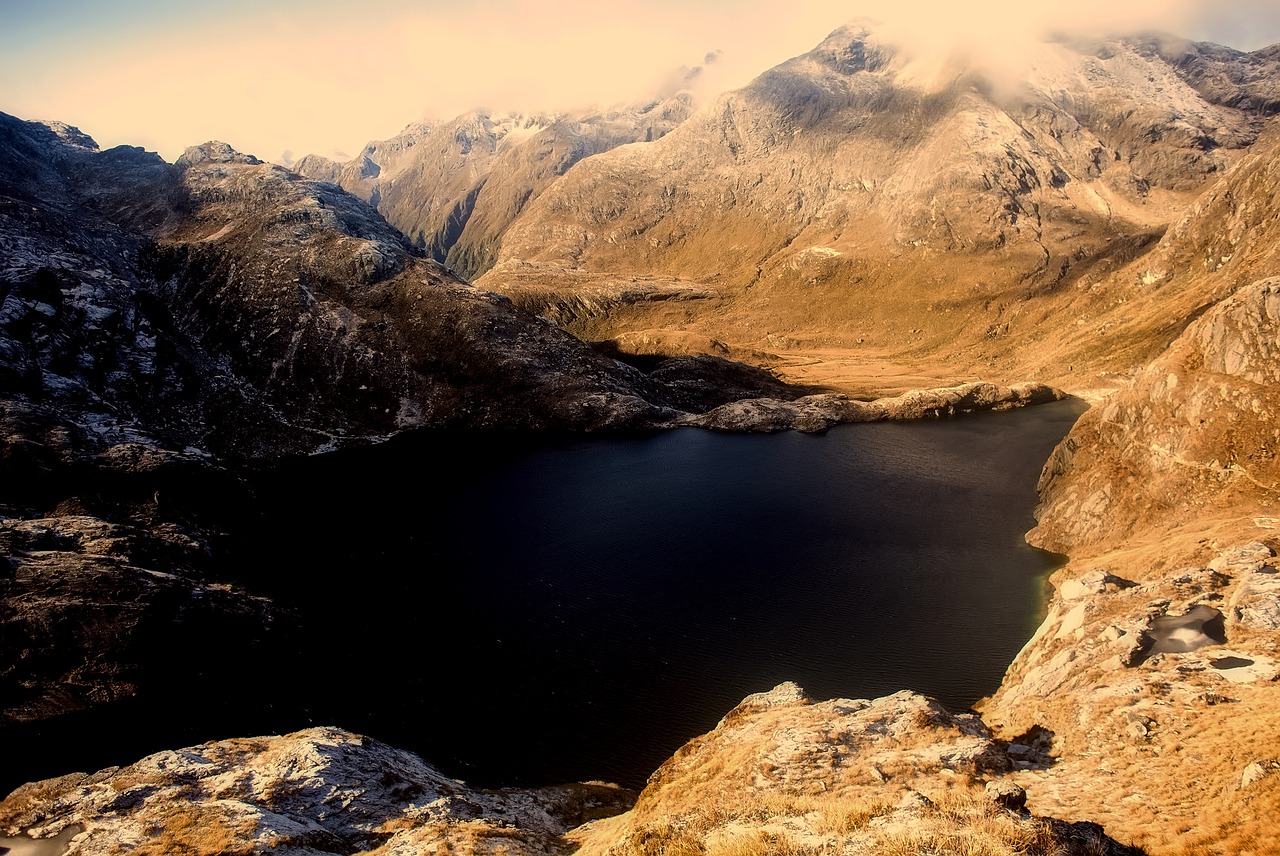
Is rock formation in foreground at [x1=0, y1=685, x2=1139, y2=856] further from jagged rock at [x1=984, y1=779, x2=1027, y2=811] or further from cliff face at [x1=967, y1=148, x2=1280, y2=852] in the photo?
cliff face at [x1=967, y1=148, x2=1280, y2=852]

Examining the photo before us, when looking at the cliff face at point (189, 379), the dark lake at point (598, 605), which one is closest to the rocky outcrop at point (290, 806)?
the dark lake at point (598, 605)

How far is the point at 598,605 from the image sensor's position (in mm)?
49344

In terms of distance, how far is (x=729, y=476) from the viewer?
77.6 metres

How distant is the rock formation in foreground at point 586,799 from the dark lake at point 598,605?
679 cm

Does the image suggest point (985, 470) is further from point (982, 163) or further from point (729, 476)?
point (982, 163)

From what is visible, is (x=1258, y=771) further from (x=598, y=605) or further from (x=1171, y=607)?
(x=598, y=605)

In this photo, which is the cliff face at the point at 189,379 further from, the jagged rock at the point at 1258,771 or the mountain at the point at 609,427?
the jagged rock at the point at 1258,771

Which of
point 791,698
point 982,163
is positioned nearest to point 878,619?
point 791,698

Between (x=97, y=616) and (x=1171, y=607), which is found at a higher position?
(x=97, y=616)

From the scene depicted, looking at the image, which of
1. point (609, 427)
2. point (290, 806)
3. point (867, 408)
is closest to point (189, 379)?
point (609, 427)

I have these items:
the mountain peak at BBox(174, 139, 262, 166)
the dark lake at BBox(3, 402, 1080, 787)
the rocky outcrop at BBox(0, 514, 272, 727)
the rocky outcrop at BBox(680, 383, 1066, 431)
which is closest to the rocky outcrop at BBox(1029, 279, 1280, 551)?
the dark lake at BBox(3, 402, 1080, 787)

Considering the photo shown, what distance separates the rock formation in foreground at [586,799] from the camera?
17219 mm

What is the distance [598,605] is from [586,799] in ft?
59.9

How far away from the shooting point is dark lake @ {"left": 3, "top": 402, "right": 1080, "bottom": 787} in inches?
1473
